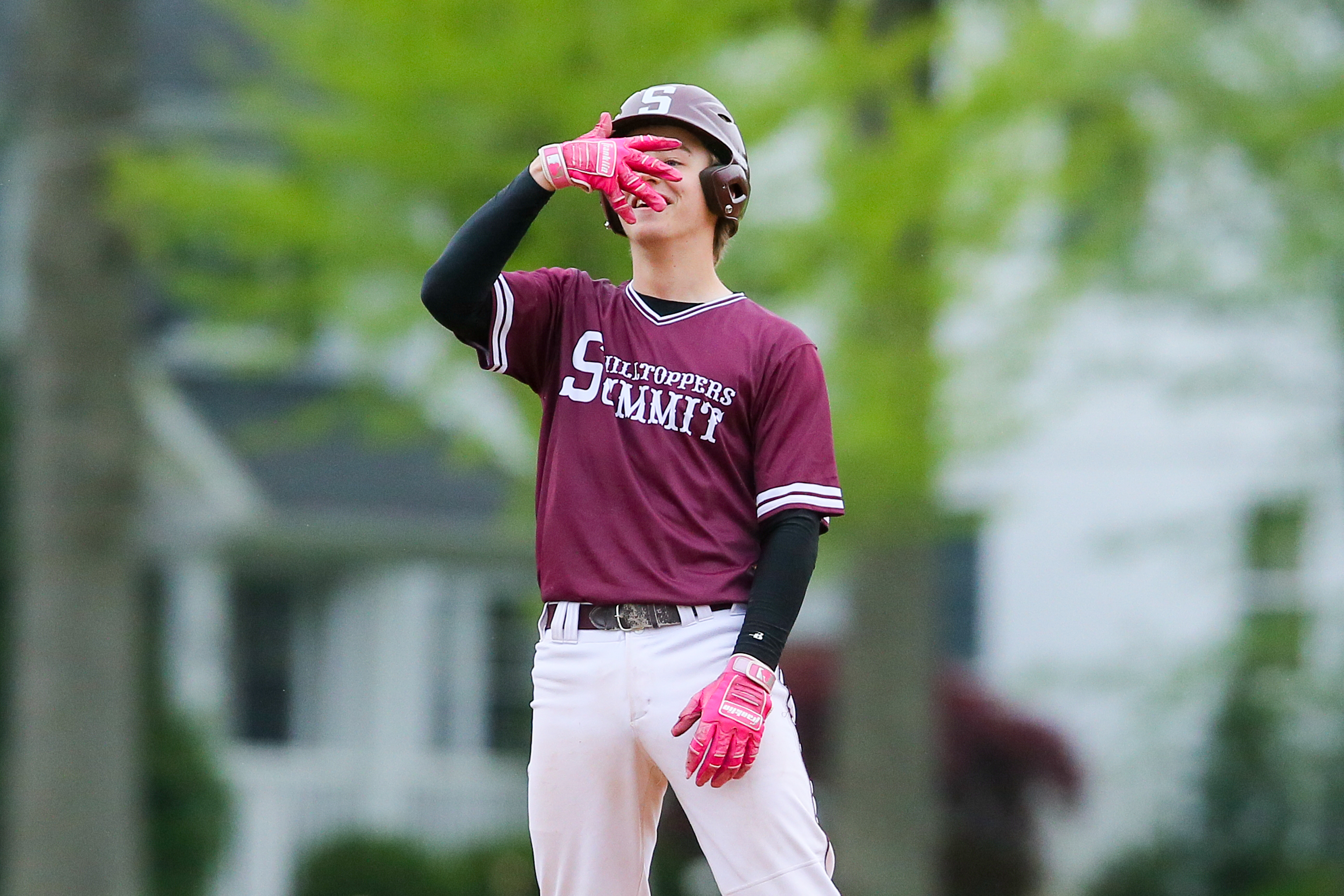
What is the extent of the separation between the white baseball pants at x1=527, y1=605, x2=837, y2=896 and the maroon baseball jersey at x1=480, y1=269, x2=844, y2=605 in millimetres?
93

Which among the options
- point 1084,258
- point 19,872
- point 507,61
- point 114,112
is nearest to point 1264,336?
point 1084,258

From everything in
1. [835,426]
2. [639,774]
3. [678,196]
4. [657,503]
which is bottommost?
[639,774]

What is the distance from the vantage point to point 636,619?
3293 mm

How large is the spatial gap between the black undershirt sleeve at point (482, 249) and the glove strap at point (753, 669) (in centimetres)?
81

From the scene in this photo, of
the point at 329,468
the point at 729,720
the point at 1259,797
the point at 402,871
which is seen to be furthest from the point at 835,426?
the point at 1259,797

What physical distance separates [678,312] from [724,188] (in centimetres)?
25

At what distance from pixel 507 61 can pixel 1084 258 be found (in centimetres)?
340

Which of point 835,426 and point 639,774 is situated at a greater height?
point 835,426

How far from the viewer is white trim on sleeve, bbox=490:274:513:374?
3.39m

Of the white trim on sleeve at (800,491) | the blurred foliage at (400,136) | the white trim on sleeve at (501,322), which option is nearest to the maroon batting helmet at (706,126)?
the white trim on sleeve at (501,322)

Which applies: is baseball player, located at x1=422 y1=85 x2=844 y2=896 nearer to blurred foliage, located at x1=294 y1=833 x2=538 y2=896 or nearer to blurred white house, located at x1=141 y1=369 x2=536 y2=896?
blurred white house, located at x1=141 y1=369 x2=536 y2=896

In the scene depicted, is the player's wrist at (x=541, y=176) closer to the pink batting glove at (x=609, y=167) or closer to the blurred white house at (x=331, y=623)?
the pink batting glove at (x=609, y=167)

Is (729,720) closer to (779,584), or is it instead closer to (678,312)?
(779,584)

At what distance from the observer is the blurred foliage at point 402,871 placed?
11273 mm
